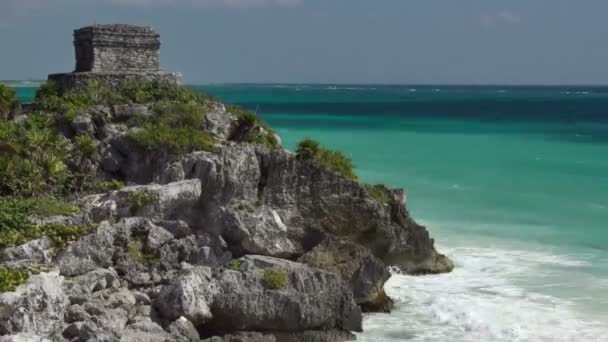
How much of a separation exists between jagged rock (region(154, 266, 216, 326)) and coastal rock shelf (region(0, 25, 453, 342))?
22 millimetres

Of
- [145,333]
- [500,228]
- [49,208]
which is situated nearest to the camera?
[145,333]

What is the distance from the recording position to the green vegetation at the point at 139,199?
14438mm

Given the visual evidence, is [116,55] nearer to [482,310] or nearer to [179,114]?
[179,114]

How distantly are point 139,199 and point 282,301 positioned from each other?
12.4 ft

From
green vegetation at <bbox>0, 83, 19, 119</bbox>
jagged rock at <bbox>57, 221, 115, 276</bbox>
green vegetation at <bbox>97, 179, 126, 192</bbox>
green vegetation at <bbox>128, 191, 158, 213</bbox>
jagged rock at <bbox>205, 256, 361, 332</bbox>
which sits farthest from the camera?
green vegetation at <bbox>0, 83, 19, 119</bbox>

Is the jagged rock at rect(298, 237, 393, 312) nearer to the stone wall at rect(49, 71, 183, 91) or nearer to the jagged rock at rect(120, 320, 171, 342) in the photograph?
the jagged rock at rect(120, 320, 171, 342)

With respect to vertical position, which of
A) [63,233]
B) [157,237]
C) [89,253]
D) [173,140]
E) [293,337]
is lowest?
[293,337]

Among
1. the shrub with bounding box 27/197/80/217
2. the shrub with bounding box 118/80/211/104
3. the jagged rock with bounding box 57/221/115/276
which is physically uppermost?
the shrub with bounding box 118/80/211/104

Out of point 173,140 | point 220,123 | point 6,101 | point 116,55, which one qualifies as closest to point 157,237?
point 173,140

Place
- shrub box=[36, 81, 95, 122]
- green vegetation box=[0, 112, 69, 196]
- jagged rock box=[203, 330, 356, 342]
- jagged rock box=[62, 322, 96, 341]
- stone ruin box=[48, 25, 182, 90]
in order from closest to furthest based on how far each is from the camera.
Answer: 1. jagged rock box=[62, 322, 96, 341]
2. jagged rock box=[203, 330, 356, 342]
3. green vegetation box=[0, 112, 69, 196]
4. shrub box=[36, 81, 95, 122]
5. stone ruin box=[48, 25, 182, 90]

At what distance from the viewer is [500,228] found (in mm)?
21781

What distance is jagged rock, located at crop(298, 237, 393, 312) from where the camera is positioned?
14438mm

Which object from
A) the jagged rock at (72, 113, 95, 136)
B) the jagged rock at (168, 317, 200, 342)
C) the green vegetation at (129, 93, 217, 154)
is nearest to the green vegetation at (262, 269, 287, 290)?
the jagged rock at (168, 317, 200, 342)

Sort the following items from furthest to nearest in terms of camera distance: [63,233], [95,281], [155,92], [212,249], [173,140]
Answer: [155,92], [173,140], [212,249], [63,233], [95,281]
